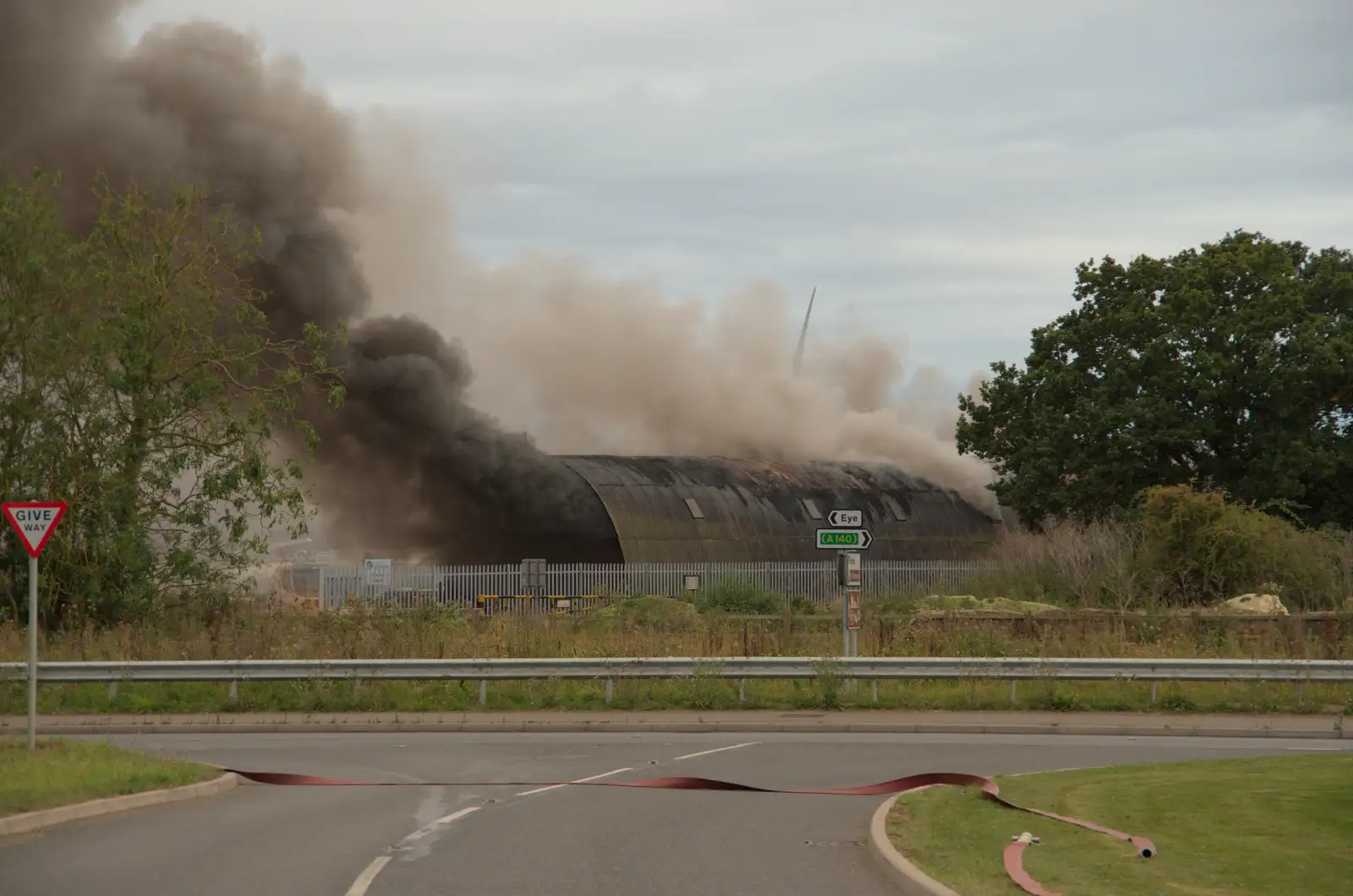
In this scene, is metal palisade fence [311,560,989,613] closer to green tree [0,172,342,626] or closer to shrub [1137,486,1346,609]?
green tree [0,172,342,626]

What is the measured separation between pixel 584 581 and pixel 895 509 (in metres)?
13.4

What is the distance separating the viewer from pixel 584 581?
39.4 m

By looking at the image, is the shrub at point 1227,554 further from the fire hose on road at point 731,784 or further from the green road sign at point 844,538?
the fire hose on road at point 731,784

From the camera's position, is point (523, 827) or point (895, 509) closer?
point (523, 827)

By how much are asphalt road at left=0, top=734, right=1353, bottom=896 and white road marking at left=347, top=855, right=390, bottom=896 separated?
3 cm

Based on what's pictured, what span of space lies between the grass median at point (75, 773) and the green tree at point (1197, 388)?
31.7m

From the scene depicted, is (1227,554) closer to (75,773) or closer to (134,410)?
(134,410)

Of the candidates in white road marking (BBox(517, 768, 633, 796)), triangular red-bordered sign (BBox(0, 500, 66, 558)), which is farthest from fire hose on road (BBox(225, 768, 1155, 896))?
triangular red-bordered sign (BBox(0, 500, 66, 558))

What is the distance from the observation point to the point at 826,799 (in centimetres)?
1258

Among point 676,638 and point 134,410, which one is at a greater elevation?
point 134,410

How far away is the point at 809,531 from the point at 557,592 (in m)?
9.94

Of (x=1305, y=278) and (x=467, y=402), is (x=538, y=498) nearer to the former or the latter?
(x=467, y=402)

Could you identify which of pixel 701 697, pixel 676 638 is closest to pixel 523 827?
pixel 701 697

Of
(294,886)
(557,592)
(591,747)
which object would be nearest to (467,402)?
(557,592)
